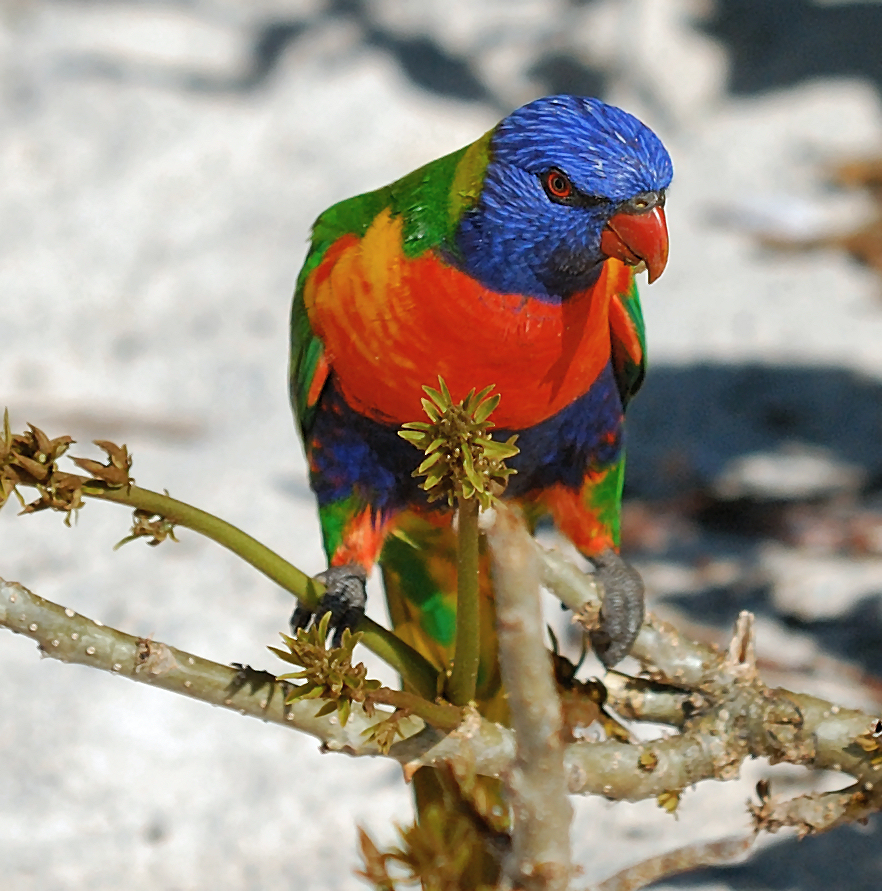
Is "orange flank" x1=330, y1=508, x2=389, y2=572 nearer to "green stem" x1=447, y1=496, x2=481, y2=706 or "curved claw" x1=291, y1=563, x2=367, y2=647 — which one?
"curved claw" x1=291, y1=563, x2=367, y2=647

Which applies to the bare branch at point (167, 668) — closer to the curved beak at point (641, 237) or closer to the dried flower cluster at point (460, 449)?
the dried flower cluster at point (460, 449)

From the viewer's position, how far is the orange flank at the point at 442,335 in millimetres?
1473

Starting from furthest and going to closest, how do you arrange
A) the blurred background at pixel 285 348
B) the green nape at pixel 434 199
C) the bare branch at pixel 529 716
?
the blurred background at pixel 285 348 → the green nape at pixel 434 199 → the bare branch at pixel 529 716

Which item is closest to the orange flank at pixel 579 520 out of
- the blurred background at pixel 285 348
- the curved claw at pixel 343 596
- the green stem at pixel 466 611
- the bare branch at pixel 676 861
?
the curved claw at pixel 343 596

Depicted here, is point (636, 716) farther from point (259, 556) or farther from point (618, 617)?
point (259, 556)

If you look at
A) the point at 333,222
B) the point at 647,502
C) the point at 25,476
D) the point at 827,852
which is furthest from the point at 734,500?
the point at 25,476

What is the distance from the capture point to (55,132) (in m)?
5.30

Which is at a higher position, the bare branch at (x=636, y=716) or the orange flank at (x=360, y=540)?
the orange flank at (x=360, y=540)

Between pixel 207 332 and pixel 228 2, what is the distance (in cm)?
272

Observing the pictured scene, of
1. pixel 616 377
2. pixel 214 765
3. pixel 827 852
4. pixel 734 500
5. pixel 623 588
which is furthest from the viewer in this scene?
pixel 734 500

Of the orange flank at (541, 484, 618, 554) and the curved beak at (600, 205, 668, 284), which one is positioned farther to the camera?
the orange flank at (541, 484, 618, 554)

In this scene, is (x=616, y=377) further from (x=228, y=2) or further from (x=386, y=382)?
(x=228, y=2)

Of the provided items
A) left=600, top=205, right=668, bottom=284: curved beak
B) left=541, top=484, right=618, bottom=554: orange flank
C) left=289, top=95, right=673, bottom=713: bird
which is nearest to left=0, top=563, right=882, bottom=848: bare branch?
left=289, top=95, right=673, bottom=713: bird

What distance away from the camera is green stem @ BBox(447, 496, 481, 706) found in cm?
100
